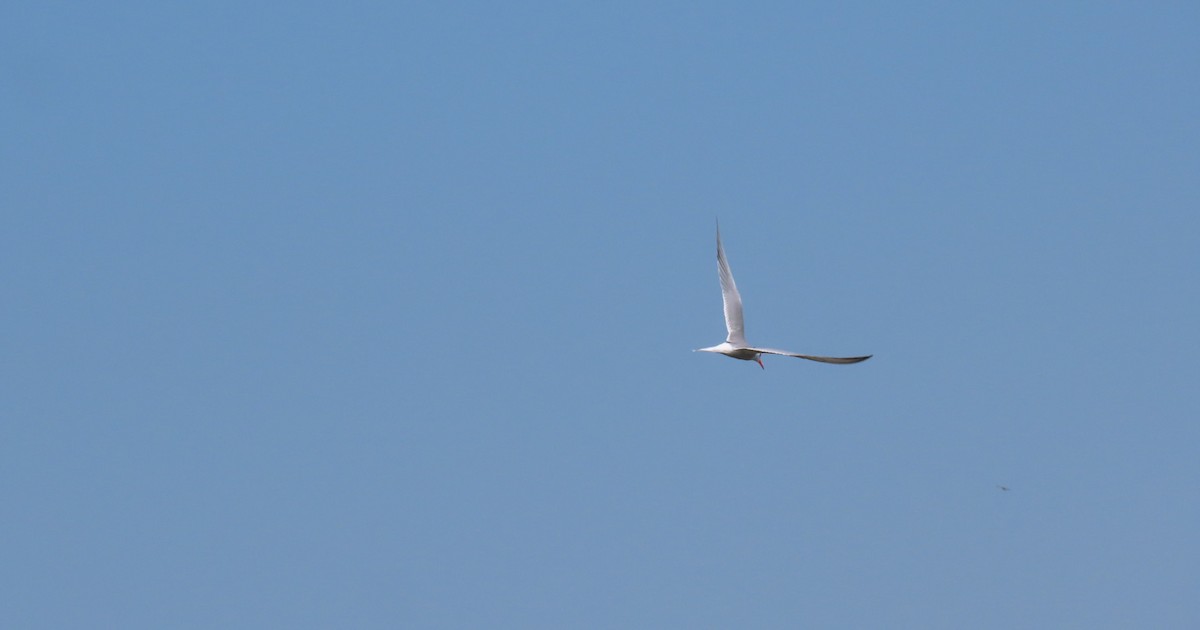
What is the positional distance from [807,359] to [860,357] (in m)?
4.30

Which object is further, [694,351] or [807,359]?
[694,351]

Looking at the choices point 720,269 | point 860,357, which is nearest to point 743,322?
point 720,269

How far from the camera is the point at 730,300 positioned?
6391 centimetres

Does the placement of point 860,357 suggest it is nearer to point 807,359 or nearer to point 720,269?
point 807,359

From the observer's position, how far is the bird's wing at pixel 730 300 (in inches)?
2488

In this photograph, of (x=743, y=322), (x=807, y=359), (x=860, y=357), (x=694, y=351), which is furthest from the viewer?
(x=743, y=322)

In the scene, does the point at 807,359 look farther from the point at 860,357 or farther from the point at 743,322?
the point at 743,322

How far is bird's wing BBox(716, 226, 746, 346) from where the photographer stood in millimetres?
63188

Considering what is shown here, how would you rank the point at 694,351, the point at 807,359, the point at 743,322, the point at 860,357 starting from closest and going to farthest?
the point at 860,357
the point at 807,359
the point at 694,351
the point at 743,322

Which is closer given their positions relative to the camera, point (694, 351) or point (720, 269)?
point (694, 351)

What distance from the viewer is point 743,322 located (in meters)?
63.6

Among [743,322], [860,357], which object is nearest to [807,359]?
[860,357]

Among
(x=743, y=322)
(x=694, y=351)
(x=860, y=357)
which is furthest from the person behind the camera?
(x=743, y=322)

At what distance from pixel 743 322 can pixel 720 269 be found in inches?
98.8
